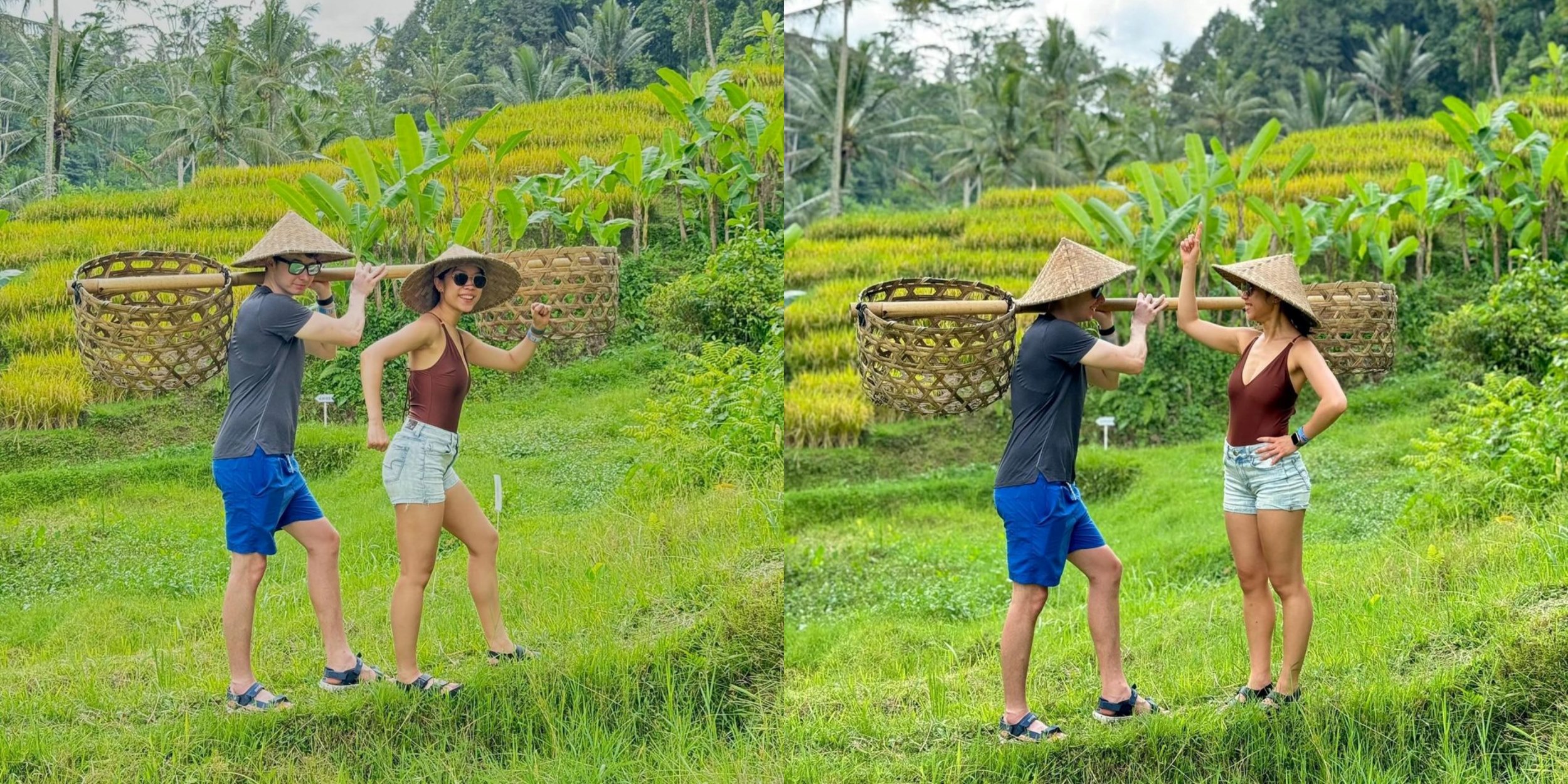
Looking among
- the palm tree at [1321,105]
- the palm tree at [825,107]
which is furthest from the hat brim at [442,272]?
the palm tree at [1321,105]

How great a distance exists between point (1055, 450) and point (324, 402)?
223 cm

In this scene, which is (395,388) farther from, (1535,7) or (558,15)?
(1535,7)

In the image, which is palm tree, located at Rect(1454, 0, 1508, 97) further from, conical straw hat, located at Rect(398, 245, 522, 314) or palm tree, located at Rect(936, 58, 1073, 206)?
palm tree, located at Rect(936, 58, 1073, 206)

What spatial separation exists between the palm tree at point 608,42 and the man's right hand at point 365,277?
133 centimetres

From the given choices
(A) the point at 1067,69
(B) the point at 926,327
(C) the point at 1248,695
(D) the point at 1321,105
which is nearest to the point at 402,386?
(B) the point at 926,327

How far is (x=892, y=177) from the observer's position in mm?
17375

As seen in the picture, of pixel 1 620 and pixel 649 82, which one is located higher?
pixel 649 82

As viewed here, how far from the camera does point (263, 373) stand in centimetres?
317

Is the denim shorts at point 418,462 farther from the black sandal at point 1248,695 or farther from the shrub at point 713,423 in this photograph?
the black sandal at point 1248,695

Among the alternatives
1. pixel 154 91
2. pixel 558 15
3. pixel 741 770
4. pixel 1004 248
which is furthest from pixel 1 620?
pixel 1004 248

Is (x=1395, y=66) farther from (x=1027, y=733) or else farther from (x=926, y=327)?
(x=1027, y=733)

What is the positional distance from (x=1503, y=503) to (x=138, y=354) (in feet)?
13.8

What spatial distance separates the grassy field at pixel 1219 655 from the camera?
10.7 ft

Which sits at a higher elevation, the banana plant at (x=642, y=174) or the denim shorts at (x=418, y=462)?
the banana plant at (x=642, y=174)
